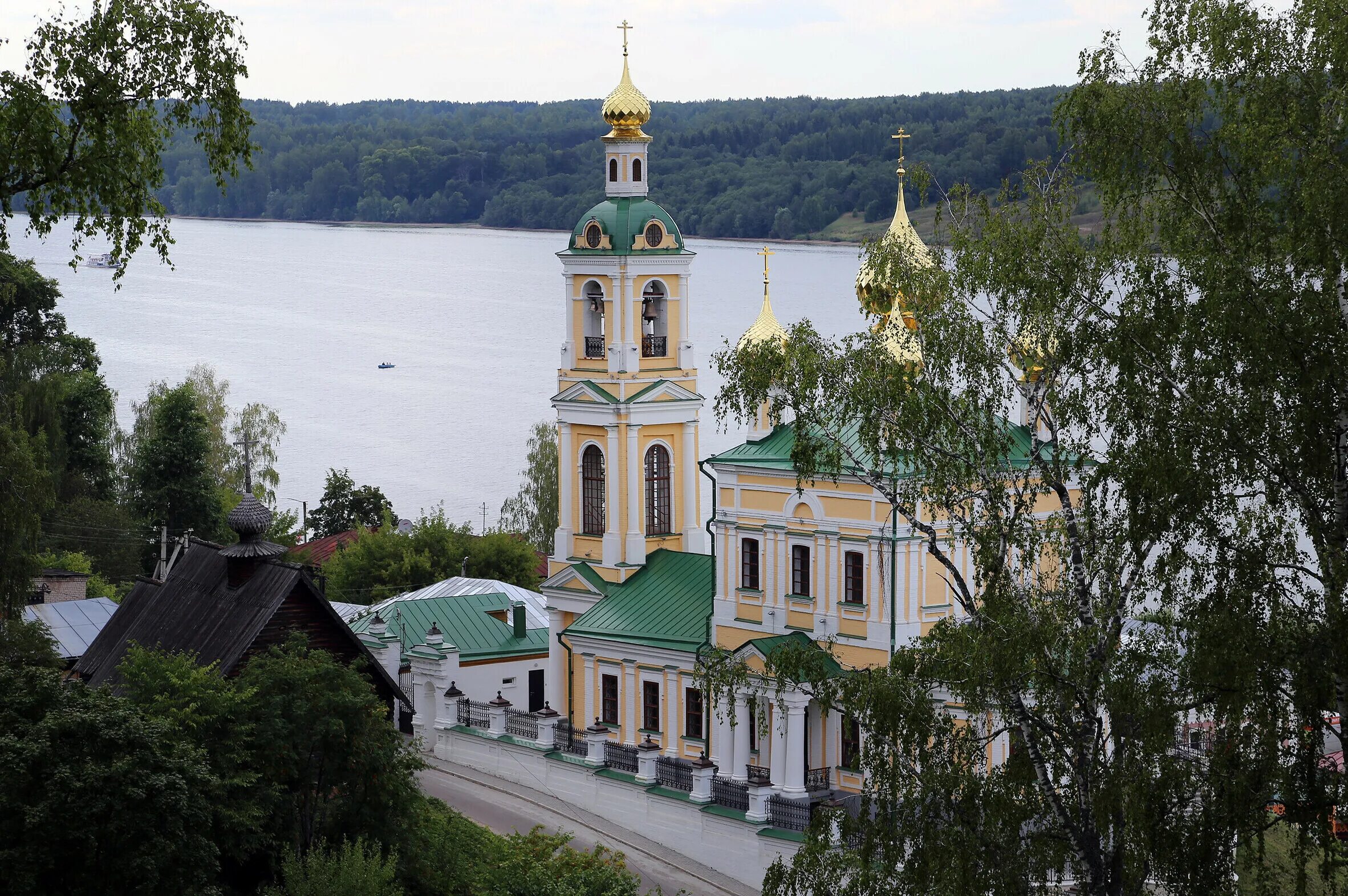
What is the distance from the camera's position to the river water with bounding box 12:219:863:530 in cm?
7556

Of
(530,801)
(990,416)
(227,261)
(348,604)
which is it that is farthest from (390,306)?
(990,416)

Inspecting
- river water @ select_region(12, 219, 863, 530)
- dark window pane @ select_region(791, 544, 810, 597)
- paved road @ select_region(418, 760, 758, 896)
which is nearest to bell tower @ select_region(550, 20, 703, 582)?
paved road @ select_region(418, 760, 758, 896)

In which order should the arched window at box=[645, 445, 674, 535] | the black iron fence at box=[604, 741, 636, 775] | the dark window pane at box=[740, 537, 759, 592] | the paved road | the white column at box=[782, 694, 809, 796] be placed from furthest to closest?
the arched window at box=[645, 445, 674, 535]
the black iron fence at box=[604, 741, 636, 775]
the dark window pane at box=[740, 537, 759, 592]
the white column at box=[782, 694, 809, 796]
the paved road

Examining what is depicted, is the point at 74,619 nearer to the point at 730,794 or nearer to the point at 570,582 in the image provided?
the point at 570,582

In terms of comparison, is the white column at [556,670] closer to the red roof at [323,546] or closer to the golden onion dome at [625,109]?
the golden onion dome at [625,109]

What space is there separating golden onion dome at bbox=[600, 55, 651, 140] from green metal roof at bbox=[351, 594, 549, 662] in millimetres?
9445

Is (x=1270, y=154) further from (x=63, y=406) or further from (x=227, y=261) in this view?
(x=227, y=261)

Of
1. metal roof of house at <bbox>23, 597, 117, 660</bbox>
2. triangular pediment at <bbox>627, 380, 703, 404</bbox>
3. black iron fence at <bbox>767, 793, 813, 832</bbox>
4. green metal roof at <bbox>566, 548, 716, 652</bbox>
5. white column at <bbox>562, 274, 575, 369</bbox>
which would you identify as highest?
white column at <bbox>562, 274, 575, 369</bbox>

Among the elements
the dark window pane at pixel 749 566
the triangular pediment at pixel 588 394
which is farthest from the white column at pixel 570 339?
the dark window pane at pixel 749 566

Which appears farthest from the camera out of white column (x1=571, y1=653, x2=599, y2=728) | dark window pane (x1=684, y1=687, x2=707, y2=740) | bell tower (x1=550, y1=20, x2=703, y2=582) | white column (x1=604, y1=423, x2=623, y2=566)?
white column (x1=604, y1=423, x2=623, y2=566)

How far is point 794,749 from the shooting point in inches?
1067

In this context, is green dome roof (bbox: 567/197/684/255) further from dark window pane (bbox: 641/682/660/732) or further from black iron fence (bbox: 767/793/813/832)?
black iron fence (bbox: 767/793/813/832)

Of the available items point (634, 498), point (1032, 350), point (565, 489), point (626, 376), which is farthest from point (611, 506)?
point (1032, 350)

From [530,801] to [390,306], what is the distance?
10089cm
